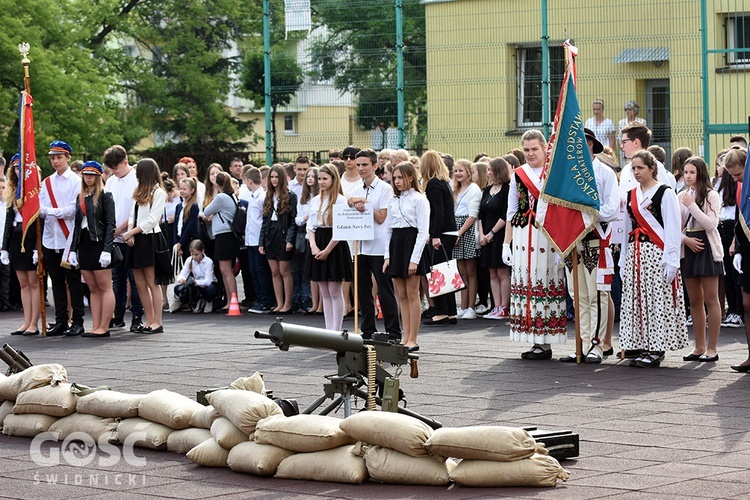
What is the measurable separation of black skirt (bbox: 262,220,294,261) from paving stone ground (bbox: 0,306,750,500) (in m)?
1.82

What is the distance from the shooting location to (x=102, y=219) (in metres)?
15.6

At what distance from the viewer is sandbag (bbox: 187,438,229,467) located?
8.04 m

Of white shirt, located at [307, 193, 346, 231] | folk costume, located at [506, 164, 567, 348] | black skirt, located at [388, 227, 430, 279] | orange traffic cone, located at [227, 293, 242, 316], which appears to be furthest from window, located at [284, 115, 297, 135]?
folk costume, located at [506, 164, 567, 348]

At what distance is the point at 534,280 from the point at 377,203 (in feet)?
6.38

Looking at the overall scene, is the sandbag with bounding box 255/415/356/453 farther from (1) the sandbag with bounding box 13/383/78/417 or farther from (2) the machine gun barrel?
(1) the sandbag with bounding box 13/383/78/417

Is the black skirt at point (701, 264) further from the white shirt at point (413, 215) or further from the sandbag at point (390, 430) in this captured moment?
the sandbag at point (390, 430)

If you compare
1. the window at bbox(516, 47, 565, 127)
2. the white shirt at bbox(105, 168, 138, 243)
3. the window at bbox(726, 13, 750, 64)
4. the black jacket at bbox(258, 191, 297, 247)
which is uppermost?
the window at bbox(726, 13, 750, 64)

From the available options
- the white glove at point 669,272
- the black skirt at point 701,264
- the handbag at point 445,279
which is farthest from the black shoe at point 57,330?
the white glove at point 669,272

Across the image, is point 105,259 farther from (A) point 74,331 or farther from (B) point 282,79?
(B) point 282,79

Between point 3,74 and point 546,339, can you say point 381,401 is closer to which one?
point 546,339

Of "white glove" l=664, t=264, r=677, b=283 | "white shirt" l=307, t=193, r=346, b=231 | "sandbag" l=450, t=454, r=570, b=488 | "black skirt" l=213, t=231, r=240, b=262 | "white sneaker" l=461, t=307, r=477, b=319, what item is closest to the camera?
"sandbag" l=450, t=454, r=570, b=488

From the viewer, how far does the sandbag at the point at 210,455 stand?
804 centimetres

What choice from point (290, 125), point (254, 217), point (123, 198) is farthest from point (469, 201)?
point (290, 125)

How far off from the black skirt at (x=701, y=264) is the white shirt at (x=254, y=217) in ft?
24.3
